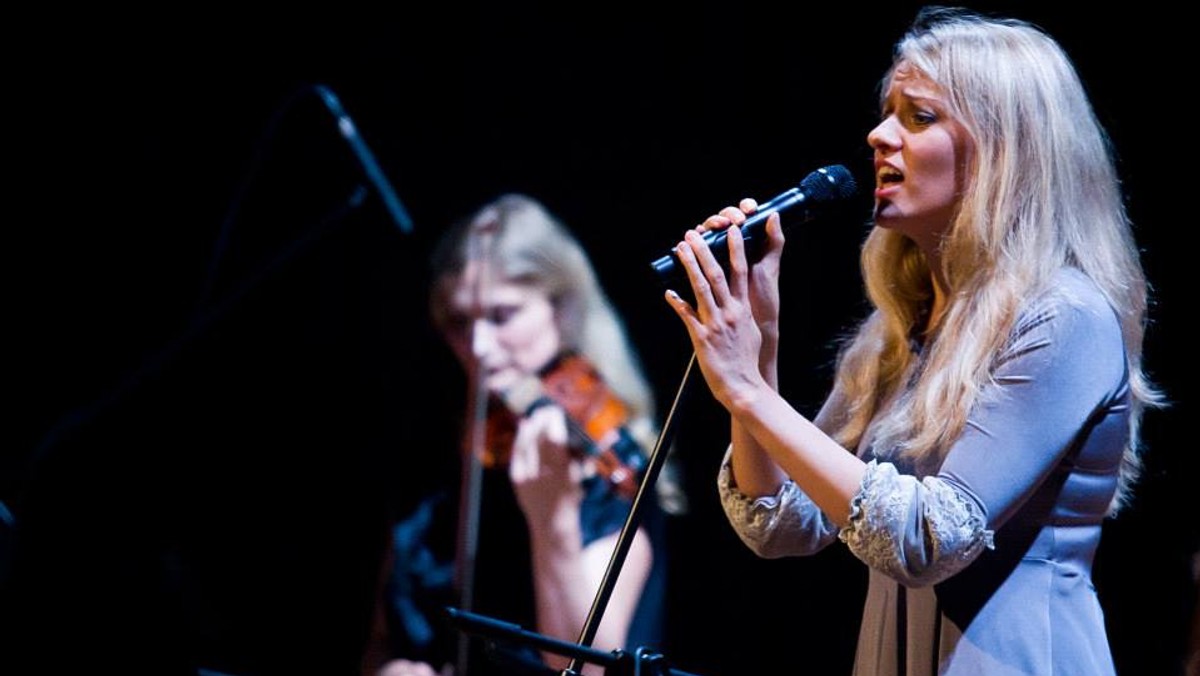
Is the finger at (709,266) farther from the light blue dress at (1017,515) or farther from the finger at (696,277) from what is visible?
the light blue dress at (1017,515)

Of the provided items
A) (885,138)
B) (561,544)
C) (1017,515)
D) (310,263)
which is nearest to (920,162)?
(885,138)

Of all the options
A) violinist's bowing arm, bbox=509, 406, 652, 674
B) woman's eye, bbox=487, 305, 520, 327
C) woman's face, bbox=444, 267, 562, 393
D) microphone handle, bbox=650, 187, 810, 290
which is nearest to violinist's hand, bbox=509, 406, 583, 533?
violinist's bowing arm, bbox=509, 406, 652, 674

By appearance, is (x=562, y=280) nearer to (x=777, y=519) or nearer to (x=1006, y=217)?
(x=777, y=519)

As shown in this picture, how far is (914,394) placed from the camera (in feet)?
5.09

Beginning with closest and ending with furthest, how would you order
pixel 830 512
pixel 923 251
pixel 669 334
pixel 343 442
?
pixel 830 512 → pixel 923 251 → pixel 669 334 → pixel 343 442

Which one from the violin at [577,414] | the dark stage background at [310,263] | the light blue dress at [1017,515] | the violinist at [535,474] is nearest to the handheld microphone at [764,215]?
the light blue dress at [1017,515]

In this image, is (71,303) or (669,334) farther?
(71,303)

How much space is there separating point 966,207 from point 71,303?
2.64 metres

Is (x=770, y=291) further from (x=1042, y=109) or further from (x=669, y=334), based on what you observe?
(x=669, y=334)

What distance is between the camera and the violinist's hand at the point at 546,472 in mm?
2713

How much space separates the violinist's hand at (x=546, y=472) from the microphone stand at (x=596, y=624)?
53.1 inches

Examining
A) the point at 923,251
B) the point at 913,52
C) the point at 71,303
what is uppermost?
the point at 71,303

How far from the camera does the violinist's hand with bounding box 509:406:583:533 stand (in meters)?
2.71

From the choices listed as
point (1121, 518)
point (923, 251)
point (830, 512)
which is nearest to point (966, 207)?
point (923, 251)
